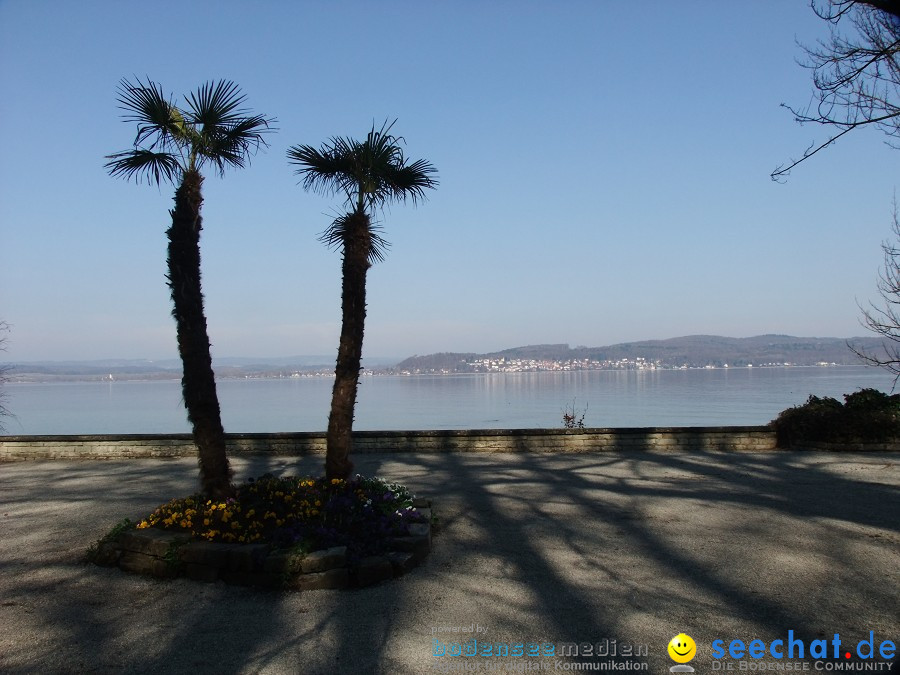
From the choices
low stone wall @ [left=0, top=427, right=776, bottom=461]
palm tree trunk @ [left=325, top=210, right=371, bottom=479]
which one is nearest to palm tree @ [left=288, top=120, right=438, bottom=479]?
palm tree trunk @ [left=325, top=210, right=371, bottom=479]

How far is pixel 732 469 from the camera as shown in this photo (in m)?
11.8

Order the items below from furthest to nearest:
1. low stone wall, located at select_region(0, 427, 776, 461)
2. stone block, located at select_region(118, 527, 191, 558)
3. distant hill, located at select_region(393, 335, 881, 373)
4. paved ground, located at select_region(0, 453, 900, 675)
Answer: distant hill, located at select_region(393, 335, 881, 373) → low stone wall, located at select_region(0, 427, 776, 461) → stone block, located at select_region(118, 527, 191, 558) → paved ground, located at select_region(0, 453, 900, 675)

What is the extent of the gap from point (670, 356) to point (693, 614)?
183 meters

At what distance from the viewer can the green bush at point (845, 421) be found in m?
13.6

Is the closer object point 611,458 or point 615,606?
point 615,606

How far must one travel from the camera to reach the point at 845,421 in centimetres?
1387

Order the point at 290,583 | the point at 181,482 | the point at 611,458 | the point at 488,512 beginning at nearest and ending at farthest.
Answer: the point at 290,583 < the point at 488,512 < the point at 181,482 < the point at 611,458

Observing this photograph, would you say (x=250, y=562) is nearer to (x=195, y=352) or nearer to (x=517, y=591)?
(x=517, y=591)

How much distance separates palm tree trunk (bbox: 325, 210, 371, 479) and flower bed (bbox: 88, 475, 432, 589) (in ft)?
2.97

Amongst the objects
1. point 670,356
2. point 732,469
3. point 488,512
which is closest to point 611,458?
point 732,469

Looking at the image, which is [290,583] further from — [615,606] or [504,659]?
[615,606]

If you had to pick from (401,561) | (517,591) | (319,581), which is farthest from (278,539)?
(517,591)

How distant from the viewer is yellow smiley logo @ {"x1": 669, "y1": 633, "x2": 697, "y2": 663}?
433 cm

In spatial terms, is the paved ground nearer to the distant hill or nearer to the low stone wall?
the low stone wall
